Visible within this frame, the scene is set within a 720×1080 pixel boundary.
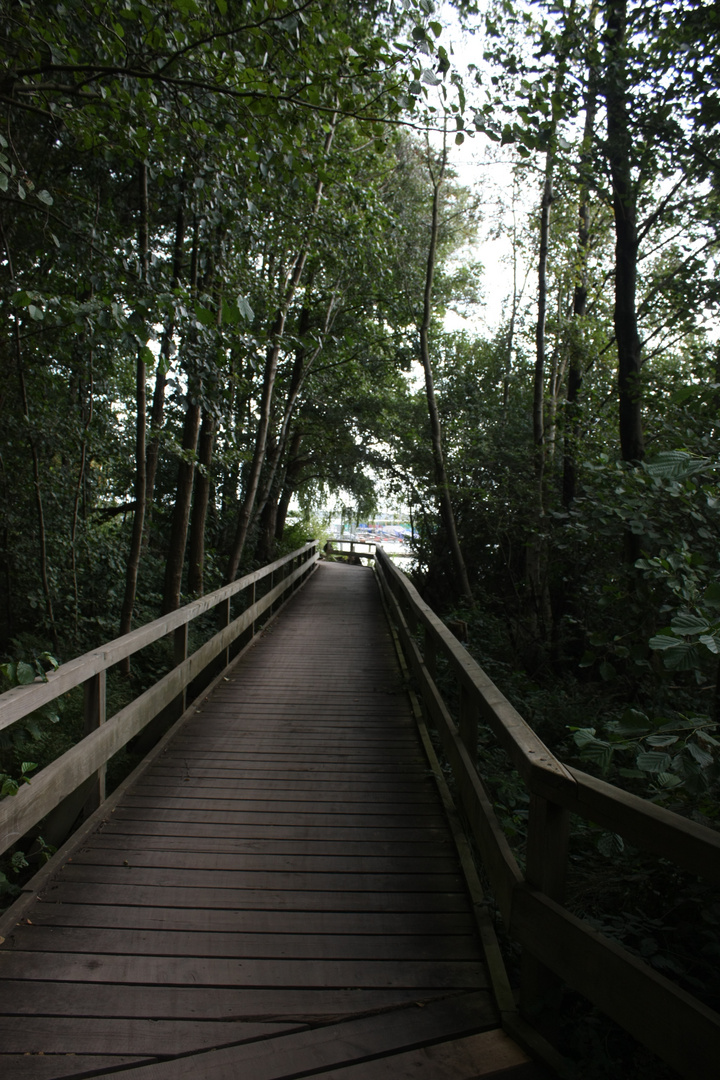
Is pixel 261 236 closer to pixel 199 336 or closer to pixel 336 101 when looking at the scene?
pixel 336 101

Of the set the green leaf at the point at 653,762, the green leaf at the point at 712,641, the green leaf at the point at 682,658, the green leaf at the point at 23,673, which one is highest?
the green leaf at the point at 712,641

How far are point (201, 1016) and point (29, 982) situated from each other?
583mm

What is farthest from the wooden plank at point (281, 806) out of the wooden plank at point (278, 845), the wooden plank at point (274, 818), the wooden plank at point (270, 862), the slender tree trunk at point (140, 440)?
the slender tree trunk at point (140, 440)

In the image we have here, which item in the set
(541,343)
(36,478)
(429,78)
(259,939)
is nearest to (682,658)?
(259,939)

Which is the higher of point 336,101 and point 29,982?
point 336,101

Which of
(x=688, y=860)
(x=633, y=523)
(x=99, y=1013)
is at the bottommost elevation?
(x=99, y=1013)

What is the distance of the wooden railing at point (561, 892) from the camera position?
4.94 ft

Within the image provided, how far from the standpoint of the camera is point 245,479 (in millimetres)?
17859

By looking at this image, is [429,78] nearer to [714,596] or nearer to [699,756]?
[714,596]

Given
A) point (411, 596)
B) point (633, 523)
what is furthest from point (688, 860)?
point (411, 596)

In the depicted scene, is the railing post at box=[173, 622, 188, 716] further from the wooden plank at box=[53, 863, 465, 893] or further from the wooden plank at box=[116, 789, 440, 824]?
the wooden plank at box=[53, 863, 465, 893]

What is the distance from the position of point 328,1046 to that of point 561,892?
2.65 ft

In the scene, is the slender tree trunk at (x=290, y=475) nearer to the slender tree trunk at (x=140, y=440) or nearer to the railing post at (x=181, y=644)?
the slender tree trunk at (x=140, y=440)

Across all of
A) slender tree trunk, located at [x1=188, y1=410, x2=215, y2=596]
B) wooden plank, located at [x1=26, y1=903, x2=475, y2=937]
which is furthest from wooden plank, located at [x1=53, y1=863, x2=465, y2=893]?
slender tree trunk, located at [x1=188, y1=410, x2=215, y2=596]
